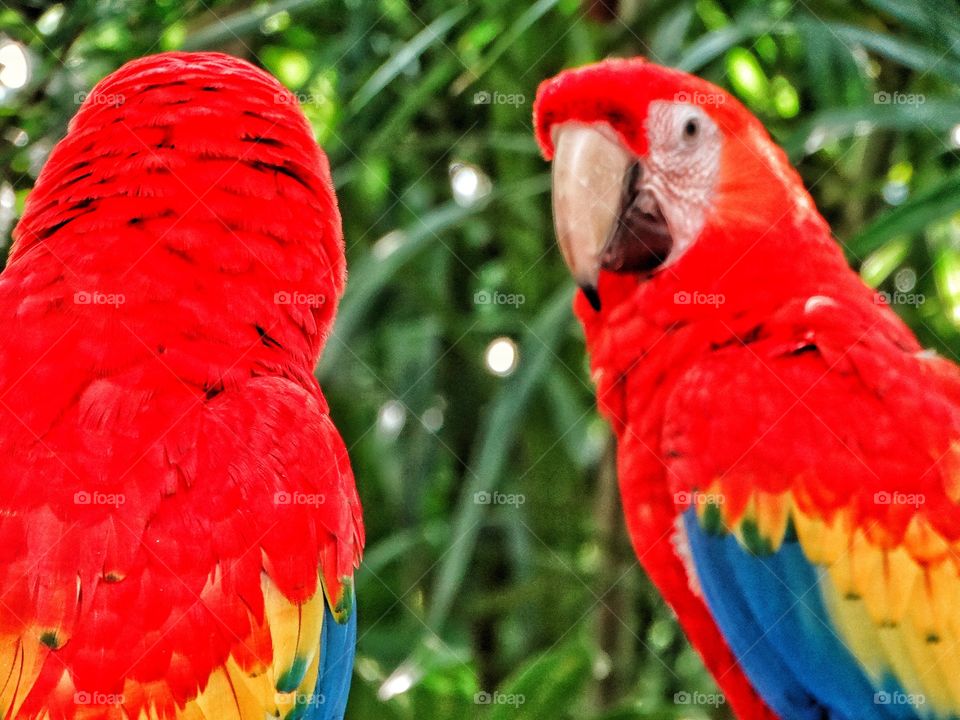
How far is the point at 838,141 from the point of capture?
129 cm

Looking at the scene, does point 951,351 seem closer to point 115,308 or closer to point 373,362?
point 373,362

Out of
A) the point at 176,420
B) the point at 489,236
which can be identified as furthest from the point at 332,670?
the point at 489,236

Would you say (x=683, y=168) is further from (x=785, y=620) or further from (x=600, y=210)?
(x=785, y=620)

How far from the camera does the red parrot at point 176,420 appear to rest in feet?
2.09

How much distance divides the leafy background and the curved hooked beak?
0.15 m

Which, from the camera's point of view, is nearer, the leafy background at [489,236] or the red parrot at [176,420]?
the red parrot at [176,420]

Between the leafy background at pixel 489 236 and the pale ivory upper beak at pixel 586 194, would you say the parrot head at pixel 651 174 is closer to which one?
the pale ivory upper beak at pixel 586 194

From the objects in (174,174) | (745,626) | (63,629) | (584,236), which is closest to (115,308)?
(174,174)

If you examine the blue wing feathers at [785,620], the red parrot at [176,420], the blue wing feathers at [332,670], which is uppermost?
the red parrot at [176,420]

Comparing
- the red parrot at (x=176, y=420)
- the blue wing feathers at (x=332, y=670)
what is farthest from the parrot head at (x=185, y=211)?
the blue wing feathers at (x=332, y=670)

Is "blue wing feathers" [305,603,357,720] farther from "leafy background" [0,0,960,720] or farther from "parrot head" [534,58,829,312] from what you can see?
"parrot head" [534,58,829,312]

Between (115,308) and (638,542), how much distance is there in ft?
1.58

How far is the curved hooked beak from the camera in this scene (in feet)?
2.94

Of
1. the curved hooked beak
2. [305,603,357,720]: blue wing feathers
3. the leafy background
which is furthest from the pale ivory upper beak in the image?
[305,603,357,720]: blue wing feathers
